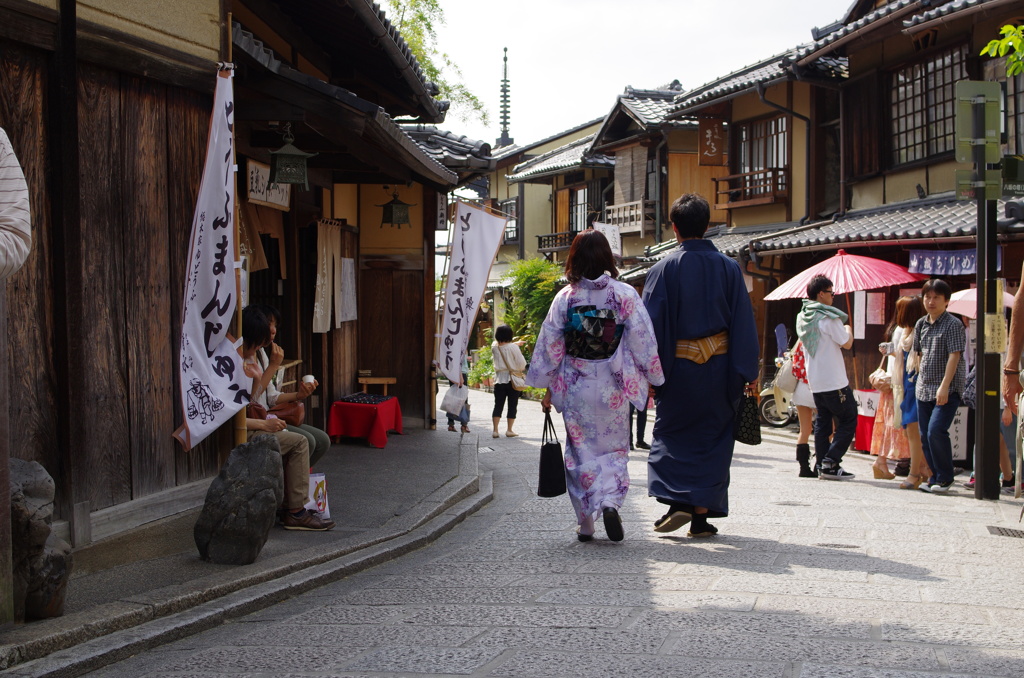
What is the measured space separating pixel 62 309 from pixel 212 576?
1676 millimetres

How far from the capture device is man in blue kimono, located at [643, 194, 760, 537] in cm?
681

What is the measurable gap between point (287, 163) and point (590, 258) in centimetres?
317

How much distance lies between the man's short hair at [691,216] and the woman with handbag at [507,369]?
8.83 metres

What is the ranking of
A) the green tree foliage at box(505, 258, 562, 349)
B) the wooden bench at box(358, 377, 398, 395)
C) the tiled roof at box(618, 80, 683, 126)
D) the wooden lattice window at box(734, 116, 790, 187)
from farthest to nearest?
the green tree foliage at box(505, 258, 562, 349) → the tiled roof at box(618, 80, 683, 126) → the wooden lattice window at box(734, 116, 790, 187) → the wooden bench at box(358, 377, 398, 395)

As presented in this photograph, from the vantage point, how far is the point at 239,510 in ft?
19.1

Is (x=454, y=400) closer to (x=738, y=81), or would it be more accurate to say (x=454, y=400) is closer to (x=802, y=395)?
(x=802, y=395)

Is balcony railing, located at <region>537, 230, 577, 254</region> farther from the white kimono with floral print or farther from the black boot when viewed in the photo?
the white kimono with floral print

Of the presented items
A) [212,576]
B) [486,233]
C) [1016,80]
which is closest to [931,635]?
[212,576]

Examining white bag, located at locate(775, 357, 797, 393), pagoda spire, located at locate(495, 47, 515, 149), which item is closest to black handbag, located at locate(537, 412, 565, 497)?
white bag, located at locate(775, 357, 797, 393)

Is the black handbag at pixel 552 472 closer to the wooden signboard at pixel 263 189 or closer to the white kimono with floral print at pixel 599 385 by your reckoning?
the white kimono with floral print at pixel 599 385

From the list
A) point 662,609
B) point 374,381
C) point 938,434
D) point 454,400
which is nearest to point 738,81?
point 454,400

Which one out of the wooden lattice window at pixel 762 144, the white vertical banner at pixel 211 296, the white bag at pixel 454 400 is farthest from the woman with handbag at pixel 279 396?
the wooden lattice window at pixel 762 144

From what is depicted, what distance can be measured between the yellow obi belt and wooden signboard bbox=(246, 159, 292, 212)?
4.41m

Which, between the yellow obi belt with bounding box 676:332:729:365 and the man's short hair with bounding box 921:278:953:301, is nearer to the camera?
the yellow obi belt with bounding box 676:332:729:365
